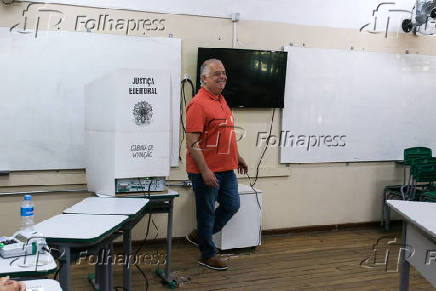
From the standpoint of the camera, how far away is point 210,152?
3.14 meters

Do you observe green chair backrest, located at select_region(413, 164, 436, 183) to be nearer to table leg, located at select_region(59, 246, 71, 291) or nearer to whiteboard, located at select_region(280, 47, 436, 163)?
whiteboard, located at select_region(280, 47, 436, 163)

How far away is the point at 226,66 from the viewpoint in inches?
152

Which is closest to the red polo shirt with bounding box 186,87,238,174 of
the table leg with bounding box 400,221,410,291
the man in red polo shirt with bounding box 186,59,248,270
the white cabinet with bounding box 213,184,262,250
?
the man in red polo shirt with bounding box 186,59,248,270

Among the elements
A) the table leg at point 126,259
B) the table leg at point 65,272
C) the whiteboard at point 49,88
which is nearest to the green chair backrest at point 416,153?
the whiteboard at point 49,88

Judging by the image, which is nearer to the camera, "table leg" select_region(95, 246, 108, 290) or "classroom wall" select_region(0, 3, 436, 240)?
"table leg" select_region(95, 246, 108, 290)

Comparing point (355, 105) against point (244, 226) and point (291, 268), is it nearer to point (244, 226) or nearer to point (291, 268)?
point (244, 226)

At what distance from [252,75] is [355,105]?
1.23 meters

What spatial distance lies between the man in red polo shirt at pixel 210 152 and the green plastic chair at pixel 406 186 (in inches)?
79.3

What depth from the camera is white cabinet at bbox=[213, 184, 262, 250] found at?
3.63m

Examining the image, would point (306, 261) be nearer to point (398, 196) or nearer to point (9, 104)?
point (398, 196)

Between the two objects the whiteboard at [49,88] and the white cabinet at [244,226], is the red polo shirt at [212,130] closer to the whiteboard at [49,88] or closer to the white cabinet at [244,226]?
the whiteboard at [49,88]

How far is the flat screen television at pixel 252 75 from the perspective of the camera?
386 centimetres

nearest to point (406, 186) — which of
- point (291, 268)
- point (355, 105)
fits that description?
point (355, 105)

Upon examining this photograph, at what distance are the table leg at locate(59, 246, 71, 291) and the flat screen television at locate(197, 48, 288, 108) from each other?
7.76 ft
